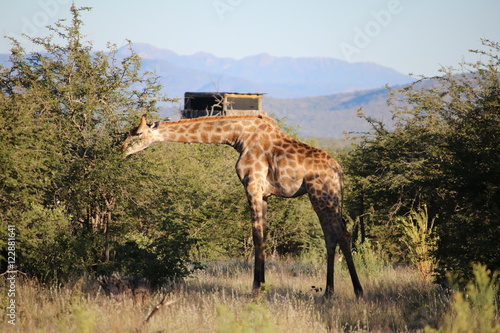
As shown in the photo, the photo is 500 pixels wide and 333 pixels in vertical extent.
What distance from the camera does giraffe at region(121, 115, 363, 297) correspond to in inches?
422

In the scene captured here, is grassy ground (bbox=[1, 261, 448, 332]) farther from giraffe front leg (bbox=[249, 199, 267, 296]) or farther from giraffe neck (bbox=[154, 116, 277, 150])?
giraffe neck (bbox=[154, 116, 277, 150])

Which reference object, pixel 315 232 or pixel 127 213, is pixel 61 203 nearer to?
pixel 127 213

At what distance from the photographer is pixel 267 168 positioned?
1098 centimetres

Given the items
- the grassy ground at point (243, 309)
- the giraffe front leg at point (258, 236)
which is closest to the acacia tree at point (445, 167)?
the grassy ground at point (243, 309)

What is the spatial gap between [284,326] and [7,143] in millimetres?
6230

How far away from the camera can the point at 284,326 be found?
764cm

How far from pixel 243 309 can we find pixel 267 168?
10.7 ft

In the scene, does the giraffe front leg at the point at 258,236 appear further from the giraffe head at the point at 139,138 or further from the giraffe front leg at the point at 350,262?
the giraffe head at the point at 139,138

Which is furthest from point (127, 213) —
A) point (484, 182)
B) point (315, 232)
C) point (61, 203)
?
point (315, 232)

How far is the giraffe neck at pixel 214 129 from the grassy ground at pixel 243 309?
3096 millimetres

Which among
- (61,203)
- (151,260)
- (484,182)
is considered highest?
(484,182)

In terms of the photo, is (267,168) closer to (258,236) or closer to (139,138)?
(258,236)

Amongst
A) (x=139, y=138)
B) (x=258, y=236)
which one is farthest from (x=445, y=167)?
(x=139, y=138)

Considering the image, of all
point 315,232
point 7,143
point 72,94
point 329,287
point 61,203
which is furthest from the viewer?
point 315,232
